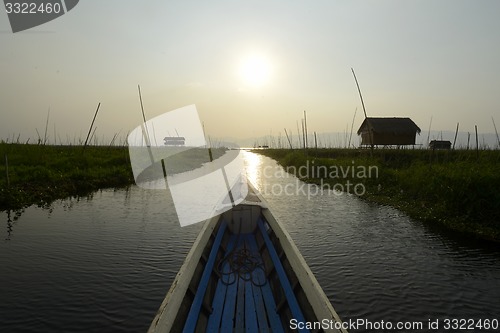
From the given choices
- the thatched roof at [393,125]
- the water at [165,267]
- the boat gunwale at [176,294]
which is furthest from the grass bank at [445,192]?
the thatched roof at [393,125]

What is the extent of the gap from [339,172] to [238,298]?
20655 mm

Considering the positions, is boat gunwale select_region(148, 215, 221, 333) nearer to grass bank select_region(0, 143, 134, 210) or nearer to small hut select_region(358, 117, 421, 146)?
grass bank select_region(0, 143, 134, 210)

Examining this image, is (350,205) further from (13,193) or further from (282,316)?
(13,193)

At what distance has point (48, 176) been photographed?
17016mm

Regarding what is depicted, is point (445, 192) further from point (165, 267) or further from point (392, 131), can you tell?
point (392, 131)

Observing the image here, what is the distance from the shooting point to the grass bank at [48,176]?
13845 mm

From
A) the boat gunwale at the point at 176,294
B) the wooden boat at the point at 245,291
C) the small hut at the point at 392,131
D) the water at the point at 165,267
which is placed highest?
the small hut at the point at 392,131

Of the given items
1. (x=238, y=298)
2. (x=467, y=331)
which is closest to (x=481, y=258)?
(x=467, y=331)

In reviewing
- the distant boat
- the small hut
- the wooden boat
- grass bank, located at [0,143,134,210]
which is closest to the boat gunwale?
the wooden boat

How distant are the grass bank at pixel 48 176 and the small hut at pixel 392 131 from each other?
22675 mm

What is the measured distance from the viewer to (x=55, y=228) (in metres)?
10.8

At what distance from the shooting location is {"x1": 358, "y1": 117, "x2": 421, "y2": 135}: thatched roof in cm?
3206

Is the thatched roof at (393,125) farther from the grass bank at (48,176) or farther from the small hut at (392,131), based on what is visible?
the grass bank at (48,176)

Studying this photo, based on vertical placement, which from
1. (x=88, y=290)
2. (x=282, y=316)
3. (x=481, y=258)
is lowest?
(x=481, y=258)
